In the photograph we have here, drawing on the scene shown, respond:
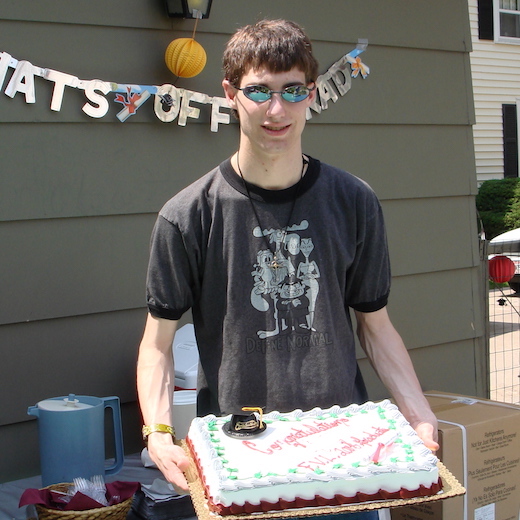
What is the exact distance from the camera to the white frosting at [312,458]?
134 cm

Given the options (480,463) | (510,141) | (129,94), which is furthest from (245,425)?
(510,141)

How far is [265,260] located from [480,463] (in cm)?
179

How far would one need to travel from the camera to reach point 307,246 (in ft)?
5.46

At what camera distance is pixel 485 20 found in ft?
40.7

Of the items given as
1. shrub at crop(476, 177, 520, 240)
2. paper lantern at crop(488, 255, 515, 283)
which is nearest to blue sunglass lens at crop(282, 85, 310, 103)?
paper lantern at crop(488, 255, 515, 283)

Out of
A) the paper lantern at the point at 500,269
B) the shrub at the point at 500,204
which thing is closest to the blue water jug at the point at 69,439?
the paper lantern at the point at 500,269

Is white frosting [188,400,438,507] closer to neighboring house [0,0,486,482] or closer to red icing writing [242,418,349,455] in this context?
red icing writing [242,418,349,455]

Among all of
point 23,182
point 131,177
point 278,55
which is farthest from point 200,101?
point 278,55

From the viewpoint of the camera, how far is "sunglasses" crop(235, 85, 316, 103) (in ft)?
5.14

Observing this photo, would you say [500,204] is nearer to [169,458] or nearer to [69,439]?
[69,439]

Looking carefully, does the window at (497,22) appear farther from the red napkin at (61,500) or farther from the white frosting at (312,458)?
the white frosting at (312,458)

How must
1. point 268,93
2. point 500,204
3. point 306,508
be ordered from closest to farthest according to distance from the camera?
point 306,508, point 268,93, point 500,204

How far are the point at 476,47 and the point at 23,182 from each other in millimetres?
11189

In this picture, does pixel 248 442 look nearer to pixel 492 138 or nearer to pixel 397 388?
pixel 397 388
